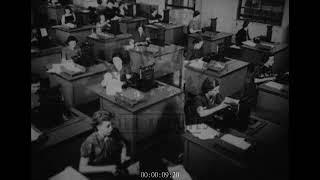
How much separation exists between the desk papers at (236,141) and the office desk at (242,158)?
0.22 ft

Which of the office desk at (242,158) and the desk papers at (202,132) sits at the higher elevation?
the desk papers at (202,132)

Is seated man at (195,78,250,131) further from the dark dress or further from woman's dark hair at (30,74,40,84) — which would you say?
woman's dark hair at (30,74,40,84)

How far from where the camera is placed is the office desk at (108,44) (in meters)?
7.04

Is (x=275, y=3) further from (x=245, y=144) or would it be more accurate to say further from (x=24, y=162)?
(x=24, y=162)

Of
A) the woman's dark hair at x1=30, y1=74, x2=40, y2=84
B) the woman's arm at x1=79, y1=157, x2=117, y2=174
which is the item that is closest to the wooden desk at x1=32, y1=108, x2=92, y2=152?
the woman's arm at x1=79, y1=157, x2=117, y2=174

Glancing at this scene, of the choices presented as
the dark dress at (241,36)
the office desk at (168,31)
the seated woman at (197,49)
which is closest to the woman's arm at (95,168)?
the seated woman at (197,49)

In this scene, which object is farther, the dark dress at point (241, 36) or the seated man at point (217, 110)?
the dark dress at point (241, 36)

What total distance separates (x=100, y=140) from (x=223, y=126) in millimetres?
1402

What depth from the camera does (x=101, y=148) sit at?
3070mm

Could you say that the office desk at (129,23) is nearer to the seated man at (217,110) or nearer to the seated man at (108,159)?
the seated man at (217,110)

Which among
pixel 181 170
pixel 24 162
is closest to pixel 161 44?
pixel 181 170

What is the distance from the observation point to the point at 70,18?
8234 mm

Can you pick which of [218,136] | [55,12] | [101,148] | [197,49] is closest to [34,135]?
[101,148]

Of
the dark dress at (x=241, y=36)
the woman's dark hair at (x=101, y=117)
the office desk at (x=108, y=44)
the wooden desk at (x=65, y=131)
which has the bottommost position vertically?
the wooden desk at (x=65, y=131)
